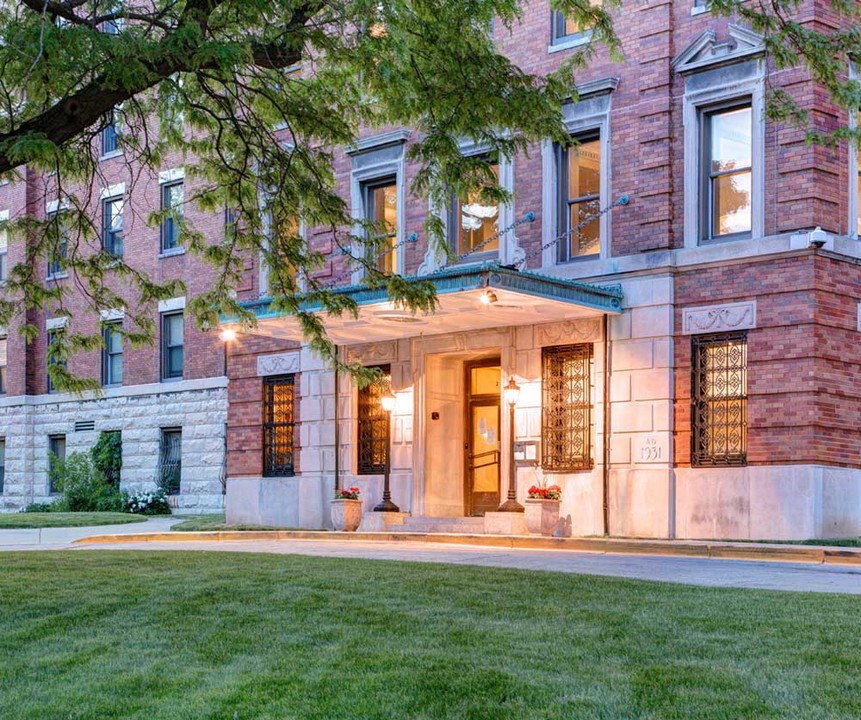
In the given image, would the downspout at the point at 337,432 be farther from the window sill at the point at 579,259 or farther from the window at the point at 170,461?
the window at the point at 170,461

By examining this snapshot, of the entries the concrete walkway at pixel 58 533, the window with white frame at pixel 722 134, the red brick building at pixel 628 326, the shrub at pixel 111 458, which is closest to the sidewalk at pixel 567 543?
the concrete walkway at pixel 58 533

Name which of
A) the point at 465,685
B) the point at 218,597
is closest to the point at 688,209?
the point at 218,597

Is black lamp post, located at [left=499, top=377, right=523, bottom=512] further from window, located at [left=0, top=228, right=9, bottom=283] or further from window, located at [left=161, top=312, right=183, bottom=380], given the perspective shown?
window, located at [left=0, top=228, right=9, bottom=283]

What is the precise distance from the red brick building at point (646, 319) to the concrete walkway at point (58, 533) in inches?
178

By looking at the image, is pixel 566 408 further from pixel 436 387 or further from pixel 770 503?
pixel 770 503

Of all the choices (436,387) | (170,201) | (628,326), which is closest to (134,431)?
(170,201)

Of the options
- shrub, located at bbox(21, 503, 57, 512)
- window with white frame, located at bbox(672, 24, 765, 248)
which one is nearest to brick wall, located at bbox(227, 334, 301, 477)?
window with white frame, located at bbox(672, 24, 765, 248)

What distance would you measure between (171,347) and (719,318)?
18582mm

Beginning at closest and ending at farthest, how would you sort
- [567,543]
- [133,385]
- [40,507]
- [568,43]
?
[567,543] < [568,43] < [133,385] < [40,507]

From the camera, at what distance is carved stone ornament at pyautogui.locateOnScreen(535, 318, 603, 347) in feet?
71.7

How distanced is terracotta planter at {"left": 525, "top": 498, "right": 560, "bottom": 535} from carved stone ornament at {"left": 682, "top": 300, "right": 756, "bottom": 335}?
3.36m

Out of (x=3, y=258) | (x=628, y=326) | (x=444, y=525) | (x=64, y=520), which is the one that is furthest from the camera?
(x=3, y=258)

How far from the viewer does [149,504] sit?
34.0 metres

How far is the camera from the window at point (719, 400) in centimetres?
2027
